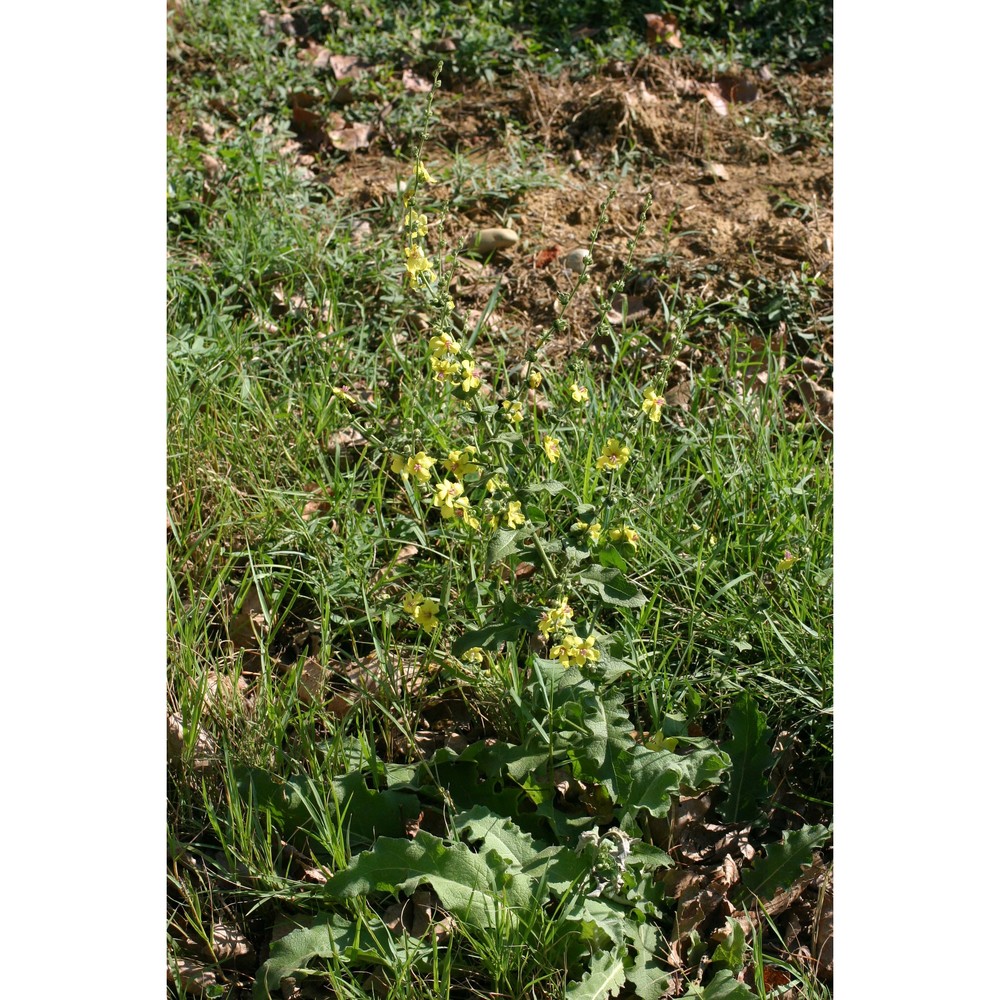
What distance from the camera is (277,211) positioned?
3.32m

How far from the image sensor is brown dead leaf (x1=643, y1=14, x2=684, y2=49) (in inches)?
167

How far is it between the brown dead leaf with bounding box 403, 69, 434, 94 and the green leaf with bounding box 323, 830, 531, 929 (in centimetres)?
306

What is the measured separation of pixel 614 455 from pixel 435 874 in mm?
795

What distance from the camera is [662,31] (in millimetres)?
4277

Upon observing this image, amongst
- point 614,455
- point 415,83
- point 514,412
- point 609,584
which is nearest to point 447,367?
point 514,412

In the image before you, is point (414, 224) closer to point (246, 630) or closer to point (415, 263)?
point (415, 263)

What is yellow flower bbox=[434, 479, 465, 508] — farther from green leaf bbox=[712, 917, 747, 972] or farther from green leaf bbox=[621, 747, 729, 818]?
green leaf bbox=[712, 917, 747, 972]

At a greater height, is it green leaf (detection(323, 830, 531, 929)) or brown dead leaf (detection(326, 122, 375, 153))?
brown dead leaf (detection(326, 122, 375, 153))

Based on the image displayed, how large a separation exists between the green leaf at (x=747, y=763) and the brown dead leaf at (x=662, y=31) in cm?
312

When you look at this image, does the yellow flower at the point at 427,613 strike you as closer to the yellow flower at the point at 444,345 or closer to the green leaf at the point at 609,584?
the green leaf at the point at 609,584

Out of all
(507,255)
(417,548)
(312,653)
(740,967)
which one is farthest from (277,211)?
(740,967)

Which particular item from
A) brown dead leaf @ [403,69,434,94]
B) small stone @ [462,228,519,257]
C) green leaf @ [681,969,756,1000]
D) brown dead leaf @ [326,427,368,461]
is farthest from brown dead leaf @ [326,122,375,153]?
green leaf @ [681,969,756,1000]

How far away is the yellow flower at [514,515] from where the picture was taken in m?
1.80

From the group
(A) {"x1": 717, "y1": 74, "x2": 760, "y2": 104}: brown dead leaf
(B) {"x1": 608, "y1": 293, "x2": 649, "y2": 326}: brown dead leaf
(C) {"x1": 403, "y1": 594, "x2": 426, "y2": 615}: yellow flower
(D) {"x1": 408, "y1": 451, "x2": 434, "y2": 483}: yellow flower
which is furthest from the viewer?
(A) {"x1": 717, "y1": 74, "x2": 760, "y2": 104}: brown dead leaf
